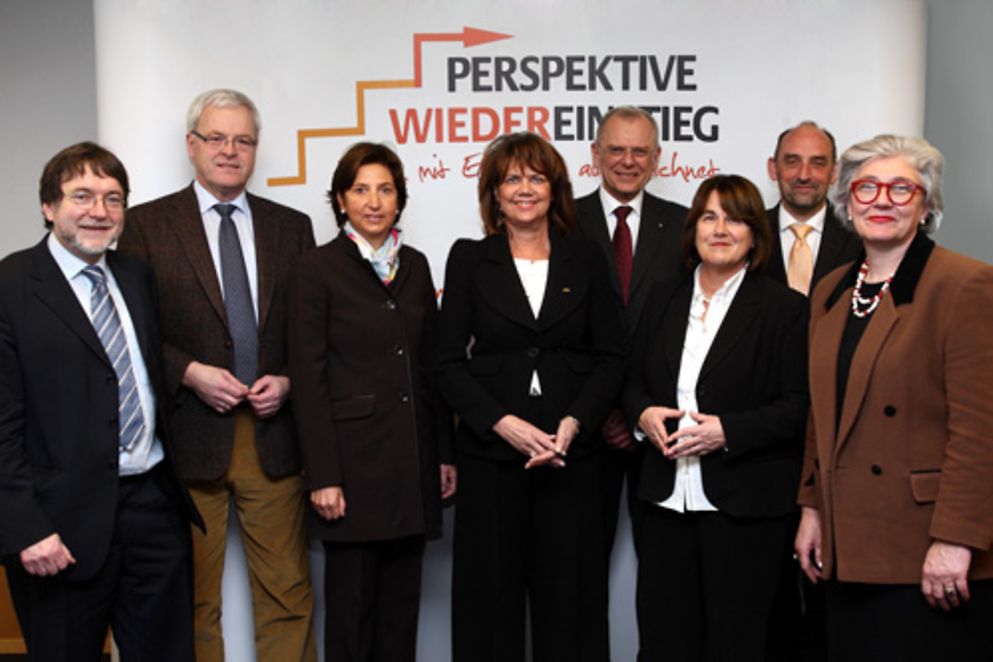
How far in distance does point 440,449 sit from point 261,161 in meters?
1.30

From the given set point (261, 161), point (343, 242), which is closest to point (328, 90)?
point (261, 161)

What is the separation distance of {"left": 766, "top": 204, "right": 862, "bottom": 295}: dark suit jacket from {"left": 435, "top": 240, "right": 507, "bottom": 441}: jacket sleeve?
99 centimetres

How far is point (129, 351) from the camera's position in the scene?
7.88 feet

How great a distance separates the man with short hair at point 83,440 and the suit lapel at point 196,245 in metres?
0.40

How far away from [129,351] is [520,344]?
105cm

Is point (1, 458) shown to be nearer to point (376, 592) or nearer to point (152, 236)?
point (152, 236)

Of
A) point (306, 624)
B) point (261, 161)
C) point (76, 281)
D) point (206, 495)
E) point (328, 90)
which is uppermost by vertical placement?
point (328, 90)

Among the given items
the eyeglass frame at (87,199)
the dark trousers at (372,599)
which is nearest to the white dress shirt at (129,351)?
the eyeglass frame at (87,199)

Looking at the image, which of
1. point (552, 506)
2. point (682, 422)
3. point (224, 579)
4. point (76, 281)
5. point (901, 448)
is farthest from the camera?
point (224, 579)

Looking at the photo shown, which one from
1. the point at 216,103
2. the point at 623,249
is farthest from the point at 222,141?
the point at 623,249

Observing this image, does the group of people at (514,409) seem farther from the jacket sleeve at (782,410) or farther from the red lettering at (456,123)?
the red lettering at (456,123)

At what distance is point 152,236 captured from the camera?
292cm

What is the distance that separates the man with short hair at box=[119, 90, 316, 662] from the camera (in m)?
2.88

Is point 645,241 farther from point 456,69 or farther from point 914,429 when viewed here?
point 914,429
